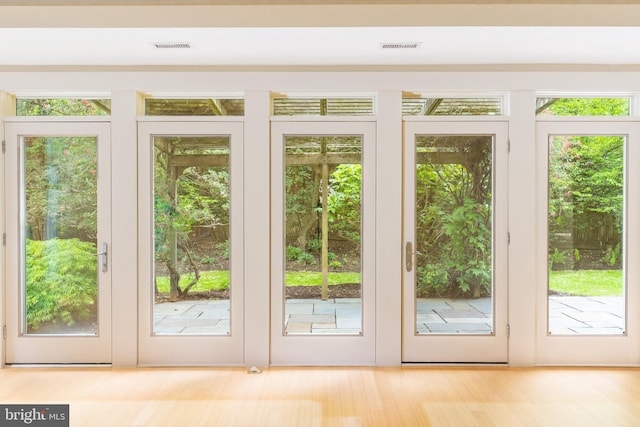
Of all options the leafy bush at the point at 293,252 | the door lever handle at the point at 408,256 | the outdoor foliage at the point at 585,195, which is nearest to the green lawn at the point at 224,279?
the leafy bush at the point at 293,252

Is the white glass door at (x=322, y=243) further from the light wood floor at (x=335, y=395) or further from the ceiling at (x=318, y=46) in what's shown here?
the ceiling at (x=318, y=46)

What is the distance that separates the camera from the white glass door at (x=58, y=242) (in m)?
3.50

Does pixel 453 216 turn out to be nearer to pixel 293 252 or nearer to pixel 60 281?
pixel 293 252

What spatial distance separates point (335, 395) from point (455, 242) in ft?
5.01

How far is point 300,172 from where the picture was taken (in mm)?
3549

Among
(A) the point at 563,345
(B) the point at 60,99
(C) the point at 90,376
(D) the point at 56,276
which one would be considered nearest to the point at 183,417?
(C) the point at 90,376

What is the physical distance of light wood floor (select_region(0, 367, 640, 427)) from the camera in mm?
2652

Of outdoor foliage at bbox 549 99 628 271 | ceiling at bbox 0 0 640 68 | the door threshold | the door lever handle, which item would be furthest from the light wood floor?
ceiling at bbox 0 0 640 68

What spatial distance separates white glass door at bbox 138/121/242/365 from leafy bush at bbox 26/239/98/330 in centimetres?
44

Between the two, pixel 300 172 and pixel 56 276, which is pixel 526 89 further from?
pixel 56 276

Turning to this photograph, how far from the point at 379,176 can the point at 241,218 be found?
114 cm

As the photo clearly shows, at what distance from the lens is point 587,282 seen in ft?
11.7

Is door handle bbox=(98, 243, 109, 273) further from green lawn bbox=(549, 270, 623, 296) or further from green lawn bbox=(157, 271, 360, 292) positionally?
green lawn bbox=(549, 270, 623, 296)

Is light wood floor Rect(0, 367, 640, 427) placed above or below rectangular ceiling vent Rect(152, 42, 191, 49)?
below
